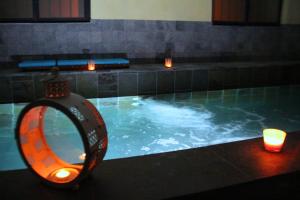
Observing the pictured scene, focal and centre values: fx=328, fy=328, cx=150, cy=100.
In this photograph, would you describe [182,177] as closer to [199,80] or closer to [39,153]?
[39,153]

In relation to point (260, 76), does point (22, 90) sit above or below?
below

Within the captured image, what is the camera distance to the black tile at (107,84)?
4.58m

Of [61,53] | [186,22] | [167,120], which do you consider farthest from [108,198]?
[186,22]

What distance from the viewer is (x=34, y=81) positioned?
432 cm

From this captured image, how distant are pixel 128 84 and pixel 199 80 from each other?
3.77 ft

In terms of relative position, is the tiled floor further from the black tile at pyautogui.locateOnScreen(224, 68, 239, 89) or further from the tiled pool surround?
the black tile at pyautogui.locateOnScreen(224, 68, 239, 89)

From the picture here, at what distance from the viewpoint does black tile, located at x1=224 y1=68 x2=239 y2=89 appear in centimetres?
529

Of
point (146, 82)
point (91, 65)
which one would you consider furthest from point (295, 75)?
point (91, 65)

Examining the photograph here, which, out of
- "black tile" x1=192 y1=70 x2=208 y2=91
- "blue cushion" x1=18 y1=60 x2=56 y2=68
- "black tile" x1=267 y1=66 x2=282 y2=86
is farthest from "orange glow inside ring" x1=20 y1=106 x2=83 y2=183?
"black tile" x1=267 y1=66 x2=282 y2=86

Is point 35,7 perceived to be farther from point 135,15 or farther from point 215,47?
point 215,47

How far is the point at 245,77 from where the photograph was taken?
5.44 m

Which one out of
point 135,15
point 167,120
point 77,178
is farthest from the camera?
point 135,15

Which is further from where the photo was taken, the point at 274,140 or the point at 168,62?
the point at 168,62

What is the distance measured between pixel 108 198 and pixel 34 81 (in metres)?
3.54
